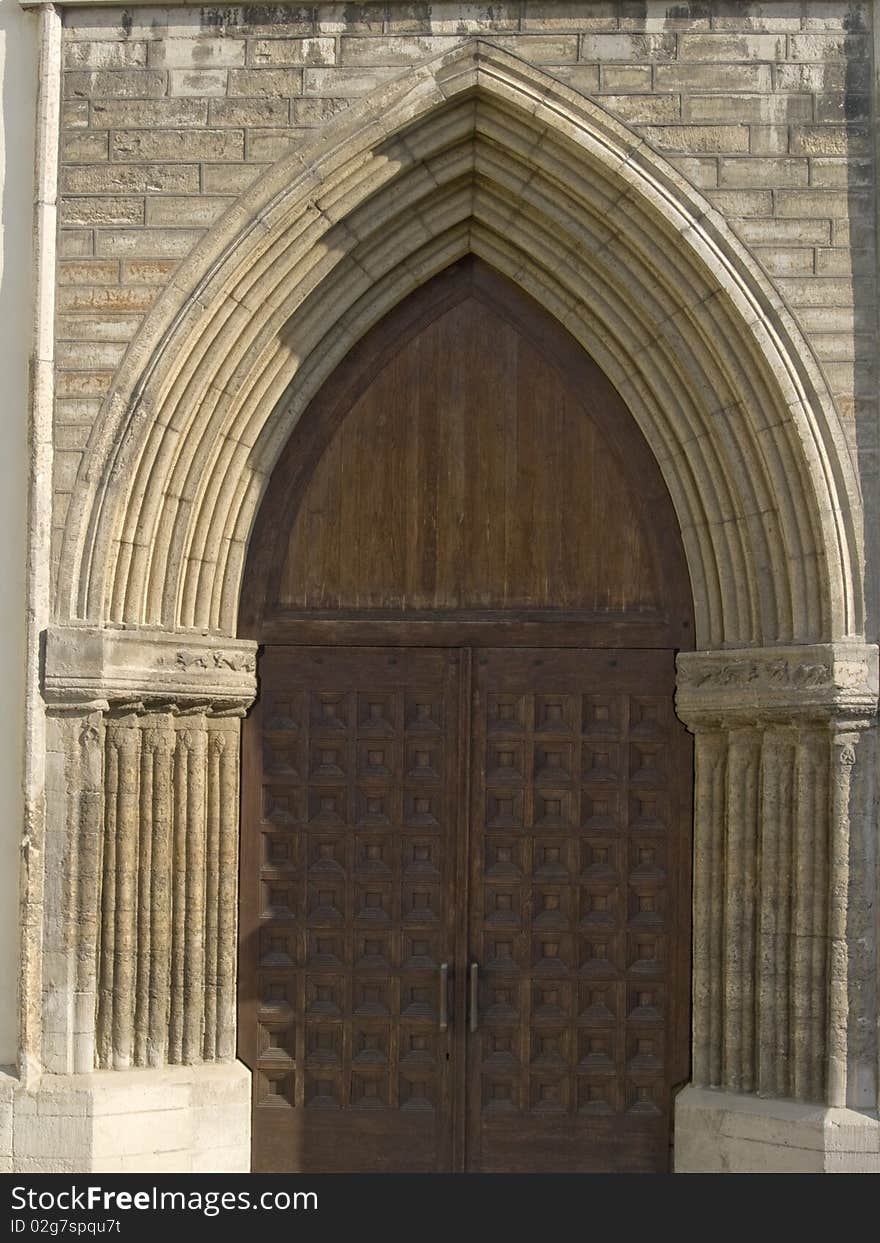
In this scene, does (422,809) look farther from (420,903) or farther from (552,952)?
(552,952)

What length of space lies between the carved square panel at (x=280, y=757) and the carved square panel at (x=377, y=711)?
0.29m

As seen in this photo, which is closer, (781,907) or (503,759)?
(781,907)

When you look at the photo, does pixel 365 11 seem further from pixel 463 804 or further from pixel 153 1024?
pixel 153 1024

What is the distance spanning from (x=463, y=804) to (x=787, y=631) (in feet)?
4.87

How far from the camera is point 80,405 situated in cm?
635

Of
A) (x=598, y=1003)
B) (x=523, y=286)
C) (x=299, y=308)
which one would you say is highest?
(x=523, y=286)

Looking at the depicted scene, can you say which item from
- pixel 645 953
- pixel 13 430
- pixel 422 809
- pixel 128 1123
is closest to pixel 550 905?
pixel 645 953

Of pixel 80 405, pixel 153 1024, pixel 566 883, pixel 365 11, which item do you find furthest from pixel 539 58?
pixel 153 1024

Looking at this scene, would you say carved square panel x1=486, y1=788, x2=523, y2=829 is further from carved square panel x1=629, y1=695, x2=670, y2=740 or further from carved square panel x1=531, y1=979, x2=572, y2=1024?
carved square panel x1=531, y1=979, x2=572, y2=1024

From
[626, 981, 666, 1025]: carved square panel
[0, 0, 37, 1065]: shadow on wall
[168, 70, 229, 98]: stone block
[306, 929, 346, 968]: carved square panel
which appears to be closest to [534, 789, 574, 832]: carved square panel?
[626, 981, 666, 1025]: carved square panel

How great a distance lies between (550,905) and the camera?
6.71 metres

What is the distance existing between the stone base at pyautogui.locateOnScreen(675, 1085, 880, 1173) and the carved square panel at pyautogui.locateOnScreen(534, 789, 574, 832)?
3.81 ft

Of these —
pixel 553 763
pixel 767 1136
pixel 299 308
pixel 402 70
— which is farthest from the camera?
pixel 553 763

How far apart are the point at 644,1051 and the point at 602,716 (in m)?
1.37
